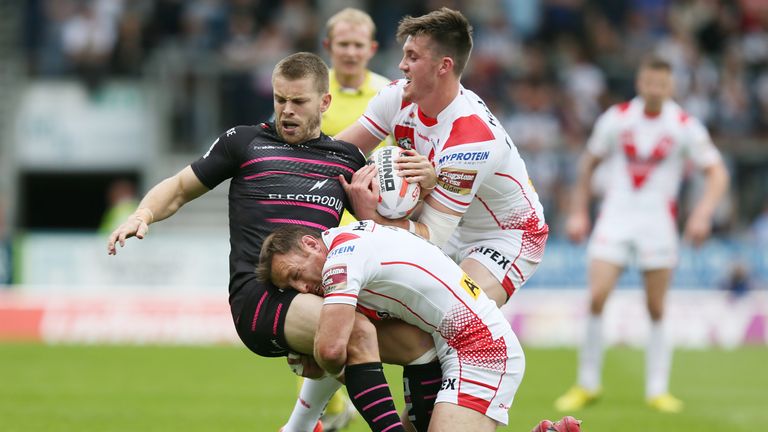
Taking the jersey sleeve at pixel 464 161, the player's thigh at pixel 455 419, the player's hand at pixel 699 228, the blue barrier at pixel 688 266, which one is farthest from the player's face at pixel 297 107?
the blue barrier at pixel 688 266

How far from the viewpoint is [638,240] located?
1033cm

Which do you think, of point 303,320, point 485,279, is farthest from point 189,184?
point 485,279

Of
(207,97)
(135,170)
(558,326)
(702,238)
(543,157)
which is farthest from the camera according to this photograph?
(135,170)

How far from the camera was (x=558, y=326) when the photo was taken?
1622cm

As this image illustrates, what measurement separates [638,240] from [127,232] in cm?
548

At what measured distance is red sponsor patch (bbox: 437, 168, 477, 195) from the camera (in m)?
6.42

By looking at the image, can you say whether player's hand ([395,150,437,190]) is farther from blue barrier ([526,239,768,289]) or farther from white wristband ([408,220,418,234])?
blue barrier ([526,239,768,289])

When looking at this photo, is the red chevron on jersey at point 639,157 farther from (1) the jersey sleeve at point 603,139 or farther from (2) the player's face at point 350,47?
(2) the player's face at point 350,47

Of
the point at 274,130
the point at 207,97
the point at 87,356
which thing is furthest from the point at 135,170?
the point at 274,130

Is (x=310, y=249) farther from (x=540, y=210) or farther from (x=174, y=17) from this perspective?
(x=174, y=17)

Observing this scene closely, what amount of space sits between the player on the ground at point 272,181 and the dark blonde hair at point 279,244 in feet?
0.57

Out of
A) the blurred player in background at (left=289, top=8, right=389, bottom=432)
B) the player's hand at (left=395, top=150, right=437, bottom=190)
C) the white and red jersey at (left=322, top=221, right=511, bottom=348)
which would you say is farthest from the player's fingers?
the blurred player in background at (left=289, top=8, right=389, bottom=432)

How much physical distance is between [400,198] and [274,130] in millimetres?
844

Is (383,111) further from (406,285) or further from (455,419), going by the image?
(455,419)
